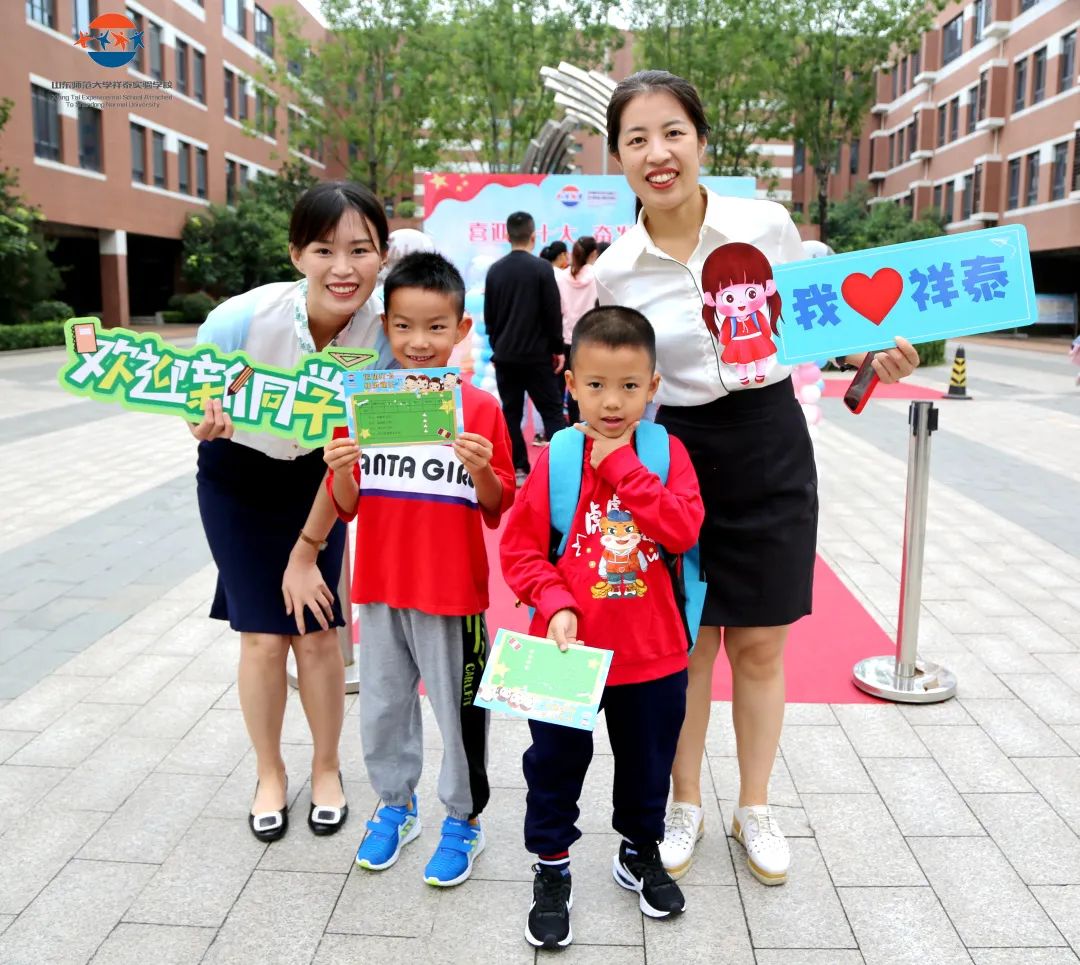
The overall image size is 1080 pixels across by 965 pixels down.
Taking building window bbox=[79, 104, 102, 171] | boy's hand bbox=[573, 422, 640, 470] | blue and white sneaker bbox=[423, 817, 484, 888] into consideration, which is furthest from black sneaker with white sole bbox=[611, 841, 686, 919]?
building window bbox=[79, 104, 102, 171]

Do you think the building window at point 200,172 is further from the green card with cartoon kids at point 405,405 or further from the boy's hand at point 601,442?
Result: the boy's hand at point 601,442

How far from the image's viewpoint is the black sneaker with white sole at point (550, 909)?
2279mm

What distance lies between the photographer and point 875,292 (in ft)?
7.74

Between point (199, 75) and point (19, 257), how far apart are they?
492 inches

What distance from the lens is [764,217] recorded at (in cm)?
244

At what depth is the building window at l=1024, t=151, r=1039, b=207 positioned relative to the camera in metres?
28.8

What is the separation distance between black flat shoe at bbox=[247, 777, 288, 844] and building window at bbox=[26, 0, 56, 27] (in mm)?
23417

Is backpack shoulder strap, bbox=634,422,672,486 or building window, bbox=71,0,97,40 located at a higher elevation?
building window, bbox=71,0,97,40

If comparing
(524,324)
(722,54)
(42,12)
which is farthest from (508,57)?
(524,324)

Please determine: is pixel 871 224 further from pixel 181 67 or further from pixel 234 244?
pixel 181 67

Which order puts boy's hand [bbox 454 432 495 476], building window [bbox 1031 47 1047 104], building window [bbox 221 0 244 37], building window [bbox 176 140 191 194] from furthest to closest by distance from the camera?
building window [bbox 221 0 244 37] → building window [bbox 176 140 191 194] → building window [bbox 1031 47 1047 104] → boy's hand [bbox 454 432 495 476]

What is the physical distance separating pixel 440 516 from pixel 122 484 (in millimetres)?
5934

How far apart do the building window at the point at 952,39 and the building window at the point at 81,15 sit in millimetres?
26779

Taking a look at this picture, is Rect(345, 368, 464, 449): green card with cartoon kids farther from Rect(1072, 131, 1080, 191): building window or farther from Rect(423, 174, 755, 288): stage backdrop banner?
Rect(1072, 131, 1080, 191): building window
